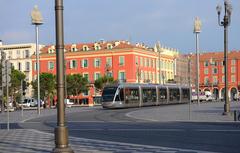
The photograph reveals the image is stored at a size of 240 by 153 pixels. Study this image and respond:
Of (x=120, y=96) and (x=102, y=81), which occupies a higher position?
(x=102, y=81)

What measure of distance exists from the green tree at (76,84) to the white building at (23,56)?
63.3ft

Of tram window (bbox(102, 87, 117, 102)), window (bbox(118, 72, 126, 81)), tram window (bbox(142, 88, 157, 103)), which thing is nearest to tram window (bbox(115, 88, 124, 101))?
tram window (bbox(102, 87, 117, 102))

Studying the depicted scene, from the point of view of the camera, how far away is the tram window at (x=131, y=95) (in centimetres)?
6066

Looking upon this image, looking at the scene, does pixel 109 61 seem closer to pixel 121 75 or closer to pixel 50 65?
pixel 121 75

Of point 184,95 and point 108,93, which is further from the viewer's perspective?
point 184,95

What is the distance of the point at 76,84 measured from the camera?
103 m

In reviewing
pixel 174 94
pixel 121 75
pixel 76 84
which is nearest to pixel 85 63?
pixel 121 75

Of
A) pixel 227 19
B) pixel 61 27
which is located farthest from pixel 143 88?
pixel 61 27

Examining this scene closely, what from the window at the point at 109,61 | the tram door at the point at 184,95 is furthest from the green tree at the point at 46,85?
the tram door at the point at 184,95

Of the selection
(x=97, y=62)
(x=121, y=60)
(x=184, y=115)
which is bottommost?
(x=184, y=115)

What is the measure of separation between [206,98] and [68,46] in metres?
34.1

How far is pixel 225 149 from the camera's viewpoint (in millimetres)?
15641

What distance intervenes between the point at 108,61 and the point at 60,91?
335 ft

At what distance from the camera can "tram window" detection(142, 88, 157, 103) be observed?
65.2 m
